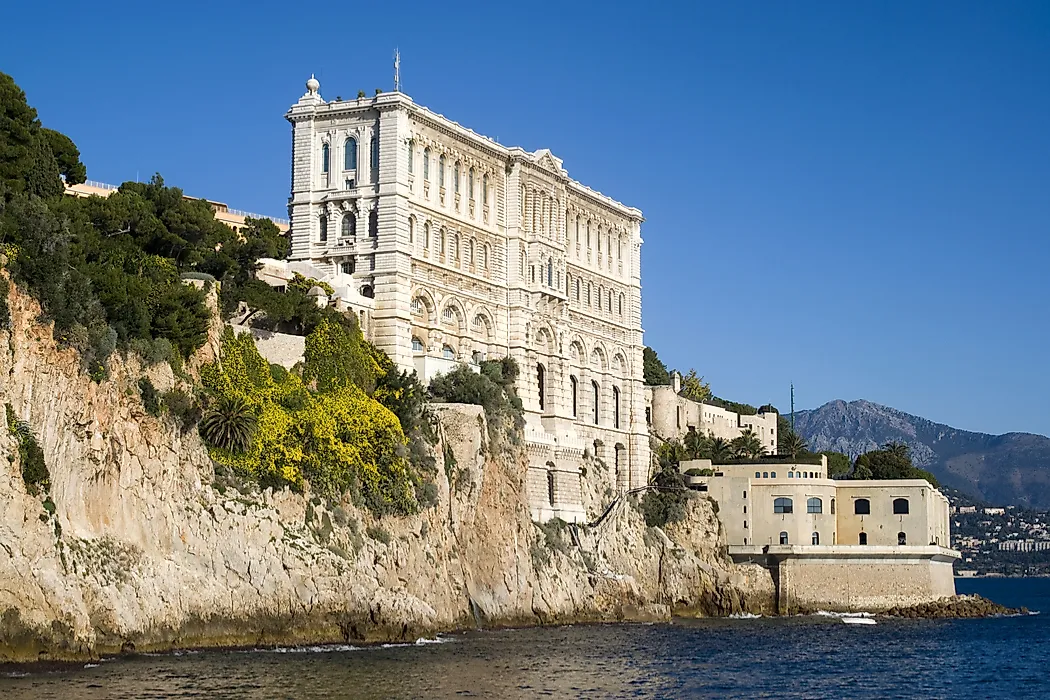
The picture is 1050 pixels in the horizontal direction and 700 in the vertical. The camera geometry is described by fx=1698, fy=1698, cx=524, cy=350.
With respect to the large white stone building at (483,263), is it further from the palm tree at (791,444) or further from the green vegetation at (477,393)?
the palm tree at (791,444)

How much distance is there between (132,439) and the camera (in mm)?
54156

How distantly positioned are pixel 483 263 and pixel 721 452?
974 inches

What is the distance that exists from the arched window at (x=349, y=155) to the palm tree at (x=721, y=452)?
30744 millimetres

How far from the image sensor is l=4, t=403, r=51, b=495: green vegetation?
4862cm

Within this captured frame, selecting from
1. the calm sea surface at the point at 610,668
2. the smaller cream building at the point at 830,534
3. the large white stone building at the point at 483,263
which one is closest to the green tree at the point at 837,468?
the smaller cream building at the point at 830,534

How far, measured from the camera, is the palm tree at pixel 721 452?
318 ft

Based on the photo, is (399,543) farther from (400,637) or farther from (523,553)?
(523,553)

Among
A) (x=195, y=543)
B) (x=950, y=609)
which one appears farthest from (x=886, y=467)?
(x=195, y=543)

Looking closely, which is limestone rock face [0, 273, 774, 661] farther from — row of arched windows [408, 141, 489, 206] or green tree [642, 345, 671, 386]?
green tree [642, 345, 671, 386]

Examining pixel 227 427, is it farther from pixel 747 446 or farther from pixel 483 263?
pixel 747 446

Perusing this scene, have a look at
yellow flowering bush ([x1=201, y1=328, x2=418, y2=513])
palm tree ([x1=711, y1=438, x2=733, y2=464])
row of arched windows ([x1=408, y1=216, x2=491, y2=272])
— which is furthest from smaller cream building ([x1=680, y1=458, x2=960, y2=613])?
yellow flowering bush ([x1=201, y1=328, x2=418, y2=513])

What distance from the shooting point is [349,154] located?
3000 inches

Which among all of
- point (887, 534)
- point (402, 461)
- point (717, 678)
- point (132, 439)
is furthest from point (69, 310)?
point (887, 534)

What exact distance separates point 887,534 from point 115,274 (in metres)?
47.9
